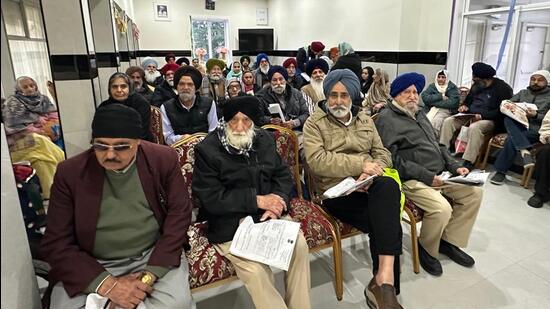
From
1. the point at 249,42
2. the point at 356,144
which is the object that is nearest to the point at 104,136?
the point at 356,144

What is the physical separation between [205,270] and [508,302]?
1670mm

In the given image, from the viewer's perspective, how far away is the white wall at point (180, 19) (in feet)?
32.9

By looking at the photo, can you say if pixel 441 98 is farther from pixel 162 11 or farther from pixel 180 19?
pixel 162 11

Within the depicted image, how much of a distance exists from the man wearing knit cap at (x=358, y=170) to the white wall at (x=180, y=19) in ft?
30.8

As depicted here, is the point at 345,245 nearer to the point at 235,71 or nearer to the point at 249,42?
the point at 235,71

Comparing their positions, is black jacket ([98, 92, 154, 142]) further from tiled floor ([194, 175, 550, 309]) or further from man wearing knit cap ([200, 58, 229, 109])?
man wearing knit cap ([200, 58, 229, 109])

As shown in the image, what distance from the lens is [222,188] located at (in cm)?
173

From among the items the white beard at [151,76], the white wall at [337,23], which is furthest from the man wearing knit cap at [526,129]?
the white beard at [151,76]

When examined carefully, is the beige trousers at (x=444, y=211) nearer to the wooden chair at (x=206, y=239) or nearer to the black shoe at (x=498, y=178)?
the wooden chair at (x=206, y=239)

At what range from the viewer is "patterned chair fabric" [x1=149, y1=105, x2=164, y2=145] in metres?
3.15

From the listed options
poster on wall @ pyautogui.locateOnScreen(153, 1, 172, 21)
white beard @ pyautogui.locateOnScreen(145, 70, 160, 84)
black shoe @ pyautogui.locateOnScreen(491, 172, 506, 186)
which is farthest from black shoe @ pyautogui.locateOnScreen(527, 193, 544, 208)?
poster on wall @ pyautogui.locateOnScreen(153, 1, 172, 21)

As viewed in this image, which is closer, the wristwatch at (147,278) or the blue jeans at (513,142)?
the wristwatch at (147,278)

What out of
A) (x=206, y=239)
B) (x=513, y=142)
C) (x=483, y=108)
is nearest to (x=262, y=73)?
(x=483, y=108)

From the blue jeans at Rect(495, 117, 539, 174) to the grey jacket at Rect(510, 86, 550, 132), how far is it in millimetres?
86
